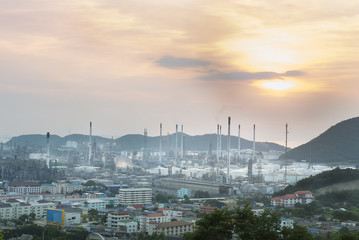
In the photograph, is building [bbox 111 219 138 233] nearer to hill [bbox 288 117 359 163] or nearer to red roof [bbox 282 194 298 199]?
red roof [bbox 282 194 298 199]

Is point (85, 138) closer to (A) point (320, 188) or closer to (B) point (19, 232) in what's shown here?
(A) point (320, 188)

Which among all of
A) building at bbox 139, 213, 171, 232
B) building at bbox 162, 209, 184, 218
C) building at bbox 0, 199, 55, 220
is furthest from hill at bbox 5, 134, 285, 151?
building at bbox 139, 213, 171, 232

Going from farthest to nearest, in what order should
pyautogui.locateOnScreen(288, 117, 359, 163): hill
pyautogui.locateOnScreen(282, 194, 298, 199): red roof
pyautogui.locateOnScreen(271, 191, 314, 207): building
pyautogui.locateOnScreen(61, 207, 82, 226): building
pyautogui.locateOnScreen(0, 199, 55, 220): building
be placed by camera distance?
1. pyautogui.locateOnScreen(288, 117, 359, 163): hill
2. pyautogui.locateOnScreen(282, 194, 298, 199): red roof
3. pyautogui.locateOnScreen(271, 191, 314, 207): building
4. pyautogui.locateOnScreen(0, 199, 55, 220): building
5. pyautogui.locateOnScreen(61, 207, 82, 226): building

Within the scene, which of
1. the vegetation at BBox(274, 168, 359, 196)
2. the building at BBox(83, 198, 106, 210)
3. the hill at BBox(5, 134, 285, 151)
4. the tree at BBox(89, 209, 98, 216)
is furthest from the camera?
the hill at BBox(5, 134, 285, 151)

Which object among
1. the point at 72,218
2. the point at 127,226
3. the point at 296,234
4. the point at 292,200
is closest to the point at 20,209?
the point at 72,218

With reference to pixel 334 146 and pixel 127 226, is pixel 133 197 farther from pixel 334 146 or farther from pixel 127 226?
pixel 334 146

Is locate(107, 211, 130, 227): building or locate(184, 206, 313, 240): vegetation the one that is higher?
locate(184, 206, 313, 240): vegetation
